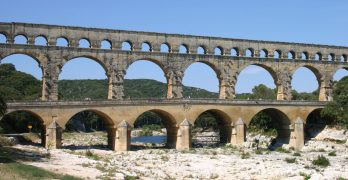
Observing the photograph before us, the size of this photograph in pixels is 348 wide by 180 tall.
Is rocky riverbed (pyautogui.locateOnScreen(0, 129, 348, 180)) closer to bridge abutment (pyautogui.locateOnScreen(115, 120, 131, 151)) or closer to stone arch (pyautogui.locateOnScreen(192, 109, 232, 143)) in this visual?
bridge abutment (pyautogui.locateOnScreen(115, 120, 131, 151))

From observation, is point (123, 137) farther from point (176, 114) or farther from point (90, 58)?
point (90, 58)

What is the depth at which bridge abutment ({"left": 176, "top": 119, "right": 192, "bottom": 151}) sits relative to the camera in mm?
46844

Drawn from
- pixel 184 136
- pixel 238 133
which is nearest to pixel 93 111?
pixel 184 136

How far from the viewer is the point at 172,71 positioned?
5134cm

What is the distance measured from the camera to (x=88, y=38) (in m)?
47.9

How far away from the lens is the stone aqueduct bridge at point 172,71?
146 feet

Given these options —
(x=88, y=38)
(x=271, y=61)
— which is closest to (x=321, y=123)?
(x=271, y=61)

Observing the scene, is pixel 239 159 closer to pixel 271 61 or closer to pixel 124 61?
pixel 124 61

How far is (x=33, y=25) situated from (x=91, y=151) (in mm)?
13778

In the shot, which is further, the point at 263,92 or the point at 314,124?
the point at 263,92

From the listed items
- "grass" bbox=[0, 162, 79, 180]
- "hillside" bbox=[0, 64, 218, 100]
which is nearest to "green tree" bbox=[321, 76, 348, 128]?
"grass" bbox=[0, 162, 79, 180]

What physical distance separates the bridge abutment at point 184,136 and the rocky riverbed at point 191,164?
58.1 inches

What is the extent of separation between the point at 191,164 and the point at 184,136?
413 inches

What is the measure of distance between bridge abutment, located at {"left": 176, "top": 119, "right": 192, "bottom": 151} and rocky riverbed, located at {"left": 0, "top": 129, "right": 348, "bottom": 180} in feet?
4.84
